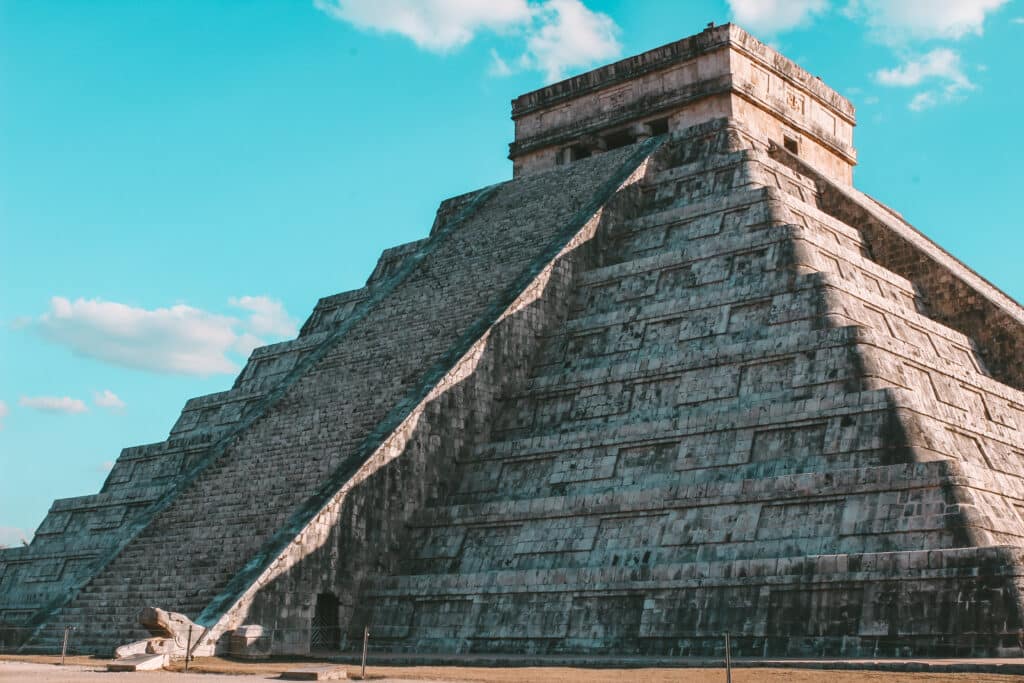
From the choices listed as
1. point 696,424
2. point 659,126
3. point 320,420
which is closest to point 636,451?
point 696,424

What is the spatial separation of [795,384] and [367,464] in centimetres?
607

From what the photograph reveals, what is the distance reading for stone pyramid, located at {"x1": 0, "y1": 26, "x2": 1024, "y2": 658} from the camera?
1377cm

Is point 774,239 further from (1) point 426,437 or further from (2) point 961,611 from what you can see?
(2) point 961,611

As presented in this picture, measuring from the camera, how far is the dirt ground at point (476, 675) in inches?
422

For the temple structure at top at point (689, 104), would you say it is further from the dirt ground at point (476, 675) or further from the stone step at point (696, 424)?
the dirt ground at point (476, 675)

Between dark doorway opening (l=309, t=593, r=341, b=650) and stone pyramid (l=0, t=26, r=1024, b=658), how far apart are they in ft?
0.11

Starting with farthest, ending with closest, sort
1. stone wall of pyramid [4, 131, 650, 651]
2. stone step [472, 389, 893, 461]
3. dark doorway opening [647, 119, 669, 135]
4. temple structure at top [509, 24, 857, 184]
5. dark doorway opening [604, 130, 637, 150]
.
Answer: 1. dark doorway opening [604, 130, 637, 150]
2. dark doorway opening [647, 119, 669, 135]
3. temple structure at top [509, 24, 857, 184]
4. stone wall of pyramid [4, 131, 650, 651]
5. stone step [472, 389, 893, 461]

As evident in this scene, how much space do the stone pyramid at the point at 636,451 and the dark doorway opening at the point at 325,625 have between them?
34mm

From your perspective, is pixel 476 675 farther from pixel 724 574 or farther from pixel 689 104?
pixel 689 104

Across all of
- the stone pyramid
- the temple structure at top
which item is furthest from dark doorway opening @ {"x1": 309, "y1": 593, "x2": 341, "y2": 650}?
the temple structure at top

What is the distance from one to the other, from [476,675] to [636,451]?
210 inches

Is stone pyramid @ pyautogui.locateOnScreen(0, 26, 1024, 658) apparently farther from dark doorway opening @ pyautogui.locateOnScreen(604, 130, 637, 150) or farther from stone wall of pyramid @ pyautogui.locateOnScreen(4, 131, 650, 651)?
dark doorway opening @ pyautogui.locateOnScreen(604, 130, 637, 150)

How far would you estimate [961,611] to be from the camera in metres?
12.4

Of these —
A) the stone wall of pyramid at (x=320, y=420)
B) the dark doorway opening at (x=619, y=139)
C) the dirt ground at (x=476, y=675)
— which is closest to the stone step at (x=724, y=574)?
the stone wall of pyramid at (x=320, y=420)
